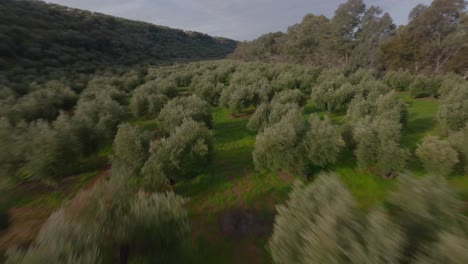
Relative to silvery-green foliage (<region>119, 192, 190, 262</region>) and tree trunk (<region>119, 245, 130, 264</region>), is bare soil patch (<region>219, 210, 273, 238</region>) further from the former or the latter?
tree trunk (<region>119, 245, 130, 264</region>)

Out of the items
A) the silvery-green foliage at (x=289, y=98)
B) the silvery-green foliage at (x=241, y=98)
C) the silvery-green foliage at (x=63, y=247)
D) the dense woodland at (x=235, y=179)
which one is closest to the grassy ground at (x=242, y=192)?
the dense woodland at (x=235, y=179)

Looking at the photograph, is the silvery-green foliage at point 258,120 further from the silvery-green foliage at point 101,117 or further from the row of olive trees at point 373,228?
the row of olive trees at point 373,228

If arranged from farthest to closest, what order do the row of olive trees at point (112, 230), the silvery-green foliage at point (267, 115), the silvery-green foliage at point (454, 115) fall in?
the silvery-green foliage at point (267, 115)
the silvery-green foliage at point (454, 115)
the row of olive trees at point (112, 230)

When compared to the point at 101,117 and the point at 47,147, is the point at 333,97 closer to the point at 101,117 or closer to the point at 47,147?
the point at 101,117

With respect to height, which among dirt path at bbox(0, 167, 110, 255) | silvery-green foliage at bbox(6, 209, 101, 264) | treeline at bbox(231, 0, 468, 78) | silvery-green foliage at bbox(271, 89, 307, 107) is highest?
treeline at bbox(231, 0, 468, 78)

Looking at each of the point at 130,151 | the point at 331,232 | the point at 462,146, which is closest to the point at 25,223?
the point at 130,151

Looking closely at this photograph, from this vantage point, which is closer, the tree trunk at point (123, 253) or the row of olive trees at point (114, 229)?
the row of olive trees at point (114, 229)

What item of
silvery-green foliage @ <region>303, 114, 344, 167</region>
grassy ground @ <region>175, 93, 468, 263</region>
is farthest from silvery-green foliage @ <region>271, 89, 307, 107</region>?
silvery-green foliage @ <region>303, 114, 344, 167</region>

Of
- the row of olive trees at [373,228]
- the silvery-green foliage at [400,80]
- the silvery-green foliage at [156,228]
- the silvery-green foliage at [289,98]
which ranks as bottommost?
the silvery-green foliage at [156,228]
